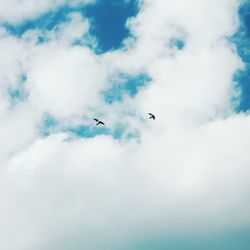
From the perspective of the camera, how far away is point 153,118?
123 metres

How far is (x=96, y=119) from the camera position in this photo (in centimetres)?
12731

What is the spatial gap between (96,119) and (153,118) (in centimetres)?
1554
